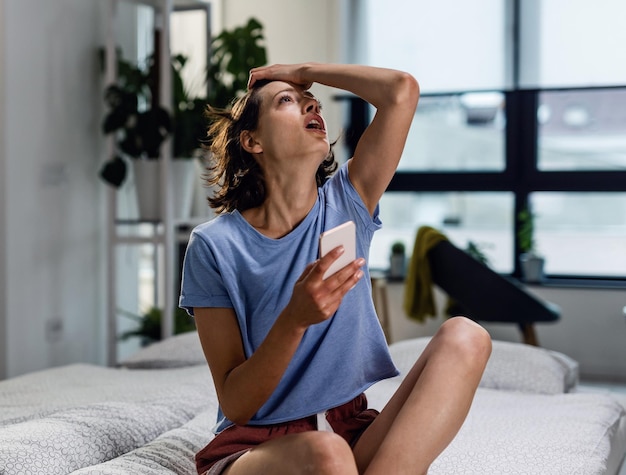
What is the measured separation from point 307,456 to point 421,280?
11.0 ft

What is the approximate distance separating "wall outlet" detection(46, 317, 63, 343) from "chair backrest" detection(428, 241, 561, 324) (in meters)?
1.89

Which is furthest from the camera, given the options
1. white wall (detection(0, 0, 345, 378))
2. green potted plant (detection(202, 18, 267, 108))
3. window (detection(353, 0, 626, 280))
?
window (detection(353, 0, 626, 280))

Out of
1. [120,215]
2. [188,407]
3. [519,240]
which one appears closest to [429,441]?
[188,407]

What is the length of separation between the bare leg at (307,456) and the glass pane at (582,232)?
3.90 m

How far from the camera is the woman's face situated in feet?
4.83

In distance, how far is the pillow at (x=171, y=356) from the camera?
9.78ft

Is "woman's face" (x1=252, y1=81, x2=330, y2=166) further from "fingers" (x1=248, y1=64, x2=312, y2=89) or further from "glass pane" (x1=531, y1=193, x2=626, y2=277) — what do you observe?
"glass pane" (x1=531, y1=193, x2=626, y2=277)

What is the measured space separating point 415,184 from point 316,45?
1042 millimetres

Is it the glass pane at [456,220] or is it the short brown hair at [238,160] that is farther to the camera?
the glass pane at [456,220]

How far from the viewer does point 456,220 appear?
16.9 ft

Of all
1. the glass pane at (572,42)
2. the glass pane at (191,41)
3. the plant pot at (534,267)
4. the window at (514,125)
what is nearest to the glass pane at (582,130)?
the window at (514,125)

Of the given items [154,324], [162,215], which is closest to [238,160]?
[162,215]

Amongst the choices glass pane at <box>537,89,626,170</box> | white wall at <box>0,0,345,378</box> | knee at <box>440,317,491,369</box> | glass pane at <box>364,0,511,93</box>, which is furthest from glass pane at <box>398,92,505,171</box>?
knee at <box>440,317,491,369</box>

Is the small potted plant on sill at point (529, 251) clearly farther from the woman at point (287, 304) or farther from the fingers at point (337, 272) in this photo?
the fingers at point (337, 272)
